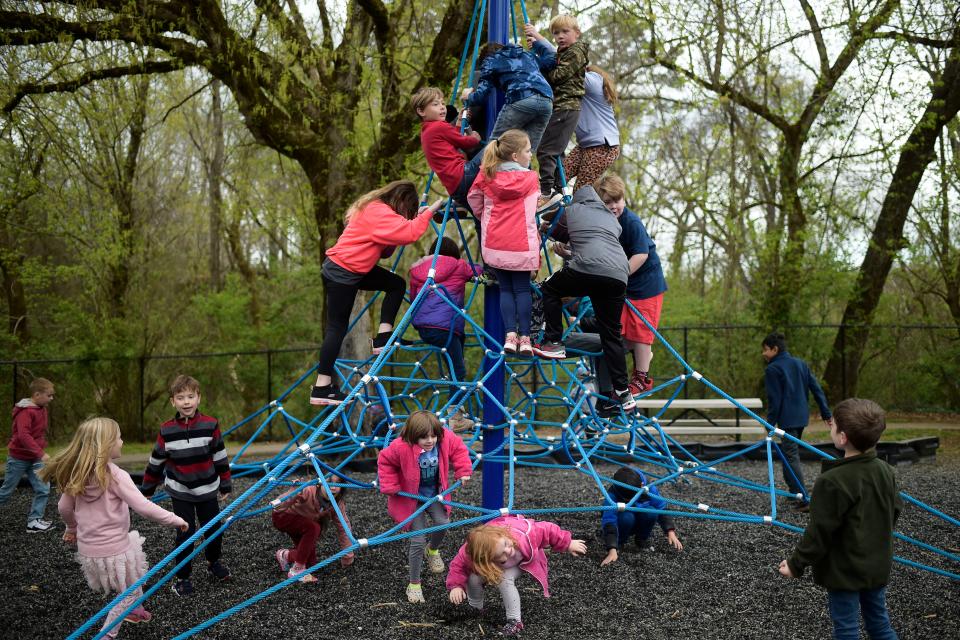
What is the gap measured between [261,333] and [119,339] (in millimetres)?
2303

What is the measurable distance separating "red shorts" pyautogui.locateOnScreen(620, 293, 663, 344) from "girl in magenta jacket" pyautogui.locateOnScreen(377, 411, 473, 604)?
1.40 metres

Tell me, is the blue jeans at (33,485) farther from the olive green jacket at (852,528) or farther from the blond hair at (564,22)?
the olive green jacket at (852,528)

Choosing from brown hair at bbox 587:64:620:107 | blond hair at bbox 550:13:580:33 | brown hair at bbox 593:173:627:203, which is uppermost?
blond hair at bbox 550:13:580:33

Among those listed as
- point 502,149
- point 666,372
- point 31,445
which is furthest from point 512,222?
point 666,372

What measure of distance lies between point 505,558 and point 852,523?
4.82 ft

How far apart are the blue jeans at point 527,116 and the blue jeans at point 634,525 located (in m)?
2.32

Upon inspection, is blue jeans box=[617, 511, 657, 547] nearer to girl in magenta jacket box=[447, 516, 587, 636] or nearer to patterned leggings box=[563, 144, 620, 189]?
girl in magenta jacket box=[447, 516, 587, 636]

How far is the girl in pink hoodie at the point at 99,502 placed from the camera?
3422 millimetres

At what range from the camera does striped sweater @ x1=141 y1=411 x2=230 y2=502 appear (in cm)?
407

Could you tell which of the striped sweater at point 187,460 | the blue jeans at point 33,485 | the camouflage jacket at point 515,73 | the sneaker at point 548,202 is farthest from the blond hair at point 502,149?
the blue jeans at point 33,485

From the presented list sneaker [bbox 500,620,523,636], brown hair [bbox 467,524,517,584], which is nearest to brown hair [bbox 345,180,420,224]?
brown hair [bbox 467,524,517,584]

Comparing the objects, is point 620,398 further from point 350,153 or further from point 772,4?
point 772,4

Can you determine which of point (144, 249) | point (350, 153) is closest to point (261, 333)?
point (144, 249)

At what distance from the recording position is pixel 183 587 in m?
4.26
